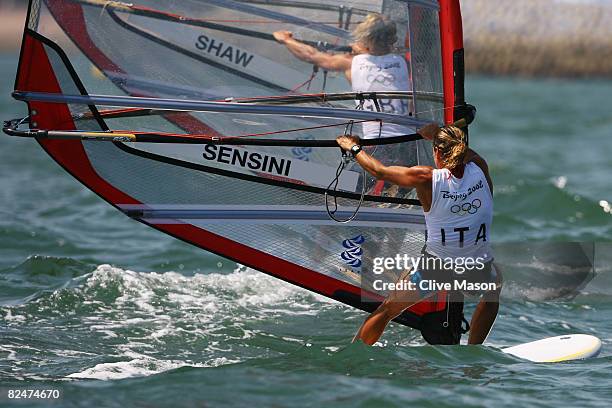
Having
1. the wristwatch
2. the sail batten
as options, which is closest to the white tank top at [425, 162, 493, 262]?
the wristwatch

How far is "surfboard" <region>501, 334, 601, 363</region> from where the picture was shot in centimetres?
636

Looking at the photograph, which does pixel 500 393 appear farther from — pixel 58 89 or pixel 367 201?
pixel 58 89

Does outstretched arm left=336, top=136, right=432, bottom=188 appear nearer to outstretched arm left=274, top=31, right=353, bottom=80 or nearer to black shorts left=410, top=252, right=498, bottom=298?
black shorts left=410, top=252, right=498, bottom=298

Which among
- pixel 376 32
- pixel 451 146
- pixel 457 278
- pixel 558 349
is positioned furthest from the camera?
pixel 376 32

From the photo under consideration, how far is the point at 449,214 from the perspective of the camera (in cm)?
A: 594

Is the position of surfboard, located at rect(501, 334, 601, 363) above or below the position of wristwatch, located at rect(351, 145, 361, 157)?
below

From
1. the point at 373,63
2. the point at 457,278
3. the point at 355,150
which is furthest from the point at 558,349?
the point at 373,63

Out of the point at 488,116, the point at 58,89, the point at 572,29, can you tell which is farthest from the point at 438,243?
the point at 572,29

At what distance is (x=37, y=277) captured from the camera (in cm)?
835

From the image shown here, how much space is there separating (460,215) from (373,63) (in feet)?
4.19

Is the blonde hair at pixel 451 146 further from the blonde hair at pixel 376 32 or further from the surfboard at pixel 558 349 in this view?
the surfboard at pixel 558 349

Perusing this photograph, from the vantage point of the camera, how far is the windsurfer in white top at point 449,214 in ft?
19.0

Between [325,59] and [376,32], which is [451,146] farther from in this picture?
[325,59]

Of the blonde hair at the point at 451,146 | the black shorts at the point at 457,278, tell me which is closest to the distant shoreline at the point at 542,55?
the black shorts at the point at 457,278
